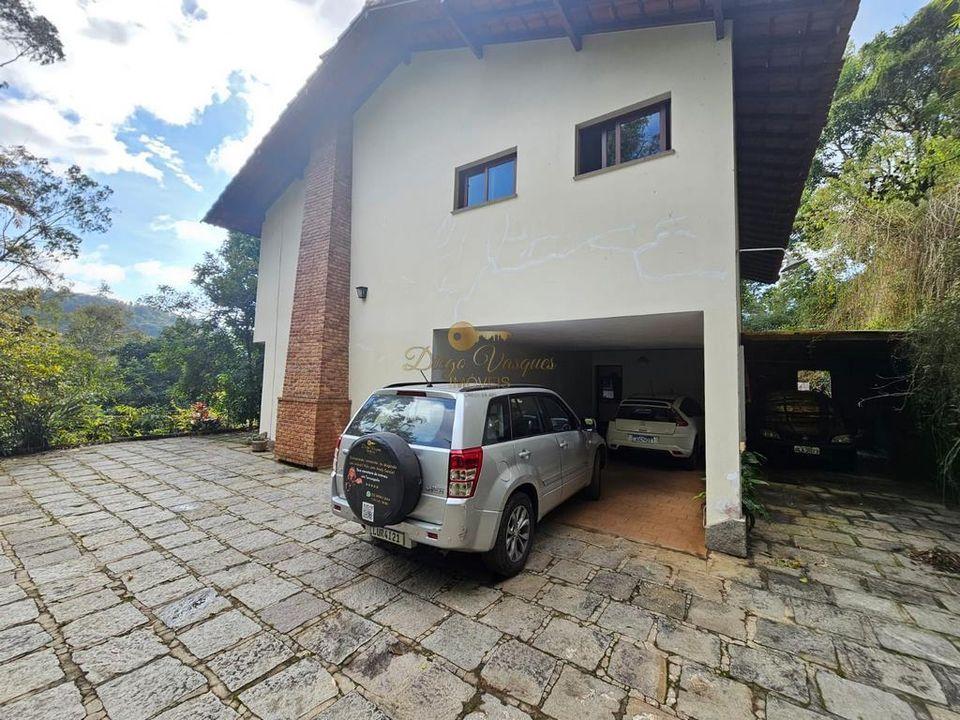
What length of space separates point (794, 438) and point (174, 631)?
367 inches

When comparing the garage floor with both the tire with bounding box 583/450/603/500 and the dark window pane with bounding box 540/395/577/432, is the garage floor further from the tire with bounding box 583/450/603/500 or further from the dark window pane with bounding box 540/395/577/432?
the dark window pane with bounding box 540/395/577/432

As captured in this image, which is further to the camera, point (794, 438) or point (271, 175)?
point (271, 175)

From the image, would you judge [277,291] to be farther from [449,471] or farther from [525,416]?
[449,471]

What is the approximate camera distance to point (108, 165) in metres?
13.6

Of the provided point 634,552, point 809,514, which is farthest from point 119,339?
point 809,514

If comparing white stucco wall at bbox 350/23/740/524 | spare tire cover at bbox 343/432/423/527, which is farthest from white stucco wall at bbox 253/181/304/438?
spare tire cover at bbox 343/432/423/527

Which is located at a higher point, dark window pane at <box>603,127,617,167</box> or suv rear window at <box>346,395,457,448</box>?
dark window pane at <box>603,127,617,167</box>

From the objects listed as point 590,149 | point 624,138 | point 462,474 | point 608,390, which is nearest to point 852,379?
point 608,390

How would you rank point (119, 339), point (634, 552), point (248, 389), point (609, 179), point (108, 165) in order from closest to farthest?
1. point (634, 552)
2. point (609, 179)
3. point (248, 389)
4. point (108, 165)
5. point (119, 339)

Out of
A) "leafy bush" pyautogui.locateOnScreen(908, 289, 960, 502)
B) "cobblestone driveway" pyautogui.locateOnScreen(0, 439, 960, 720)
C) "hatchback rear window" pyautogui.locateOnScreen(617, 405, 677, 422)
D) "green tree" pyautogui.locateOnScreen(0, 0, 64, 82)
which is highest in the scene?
"green tree" pyautogui.locateOnScreen(0, 0, 64, 82)

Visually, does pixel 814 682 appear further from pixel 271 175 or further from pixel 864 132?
pixel 864 132

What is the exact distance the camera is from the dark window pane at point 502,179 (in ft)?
19.7

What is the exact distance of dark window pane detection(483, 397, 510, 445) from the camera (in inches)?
132

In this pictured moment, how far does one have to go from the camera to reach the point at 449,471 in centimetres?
300
